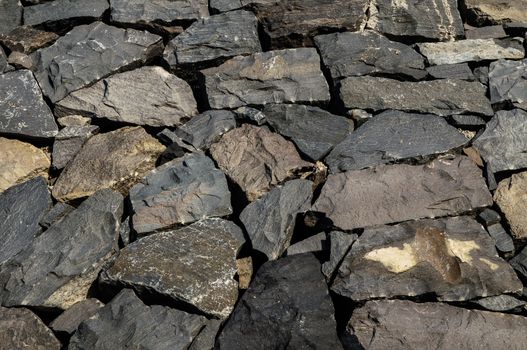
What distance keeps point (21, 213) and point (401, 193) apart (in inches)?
95.1

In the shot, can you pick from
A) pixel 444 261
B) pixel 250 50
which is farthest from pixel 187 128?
pixel 444 261

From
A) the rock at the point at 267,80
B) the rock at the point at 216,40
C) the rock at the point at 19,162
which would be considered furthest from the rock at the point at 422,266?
the rock at the point at 19,162

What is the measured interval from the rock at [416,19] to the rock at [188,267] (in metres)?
2.23

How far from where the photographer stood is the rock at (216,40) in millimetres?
4883

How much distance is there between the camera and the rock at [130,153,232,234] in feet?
13.2

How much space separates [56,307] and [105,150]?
116cm

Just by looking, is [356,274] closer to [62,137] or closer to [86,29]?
[62,137]

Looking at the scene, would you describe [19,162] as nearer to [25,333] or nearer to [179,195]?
[179,195]

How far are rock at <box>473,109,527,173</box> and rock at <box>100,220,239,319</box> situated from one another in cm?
177

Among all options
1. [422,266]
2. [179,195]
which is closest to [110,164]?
[179,195]

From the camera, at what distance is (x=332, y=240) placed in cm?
375

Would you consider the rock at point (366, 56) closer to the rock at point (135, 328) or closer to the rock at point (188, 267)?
the rock at point (188, 267)

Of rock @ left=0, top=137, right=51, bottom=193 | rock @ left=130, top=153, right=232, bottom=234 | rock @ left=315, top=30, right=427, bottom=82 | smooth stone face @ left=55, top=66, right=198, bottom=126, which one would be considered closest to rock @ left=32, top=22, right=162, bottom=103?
smooth stone face @ left=55, top=66, right=198, bottom=126

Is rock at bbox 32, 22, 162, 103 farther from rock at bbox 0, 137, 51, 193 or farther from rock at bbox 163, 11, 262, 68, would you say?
rock at bbox 0, 137, 51, 193
